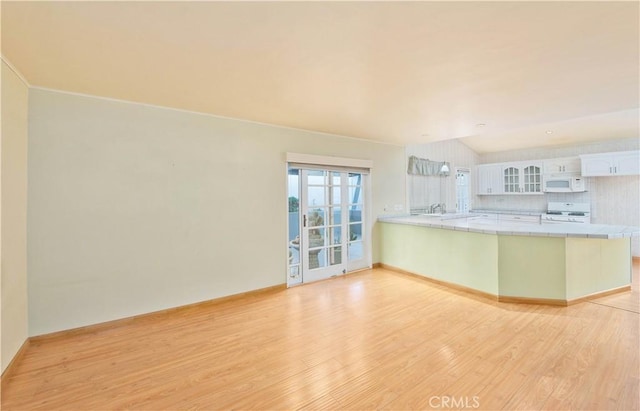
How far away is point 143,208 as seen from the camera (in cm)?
294

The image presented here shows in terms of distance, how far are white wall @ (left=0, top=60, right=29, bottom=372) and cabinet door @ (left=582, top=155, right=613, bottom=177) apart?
8225 mm

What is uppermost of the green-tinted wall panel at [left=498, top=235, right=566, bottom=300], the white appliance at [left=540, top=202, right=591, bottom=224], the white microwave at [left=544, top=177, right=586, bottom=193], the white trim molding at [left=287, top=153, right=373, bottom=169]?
the white trim molding at [left=287, top=153, right=373, bottom=169]

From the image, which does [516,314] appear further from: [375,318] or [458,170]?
[458,170]

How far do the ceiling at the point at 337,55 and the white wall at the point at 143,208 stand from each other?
35 centimetres

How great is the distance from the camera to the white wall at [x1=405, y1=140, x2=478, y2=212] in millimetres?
5645

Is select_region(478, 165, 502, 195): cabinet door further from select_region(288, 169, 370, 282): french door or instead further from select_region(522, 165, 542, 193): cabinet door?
select_region(288, 169, 370, 282): french door

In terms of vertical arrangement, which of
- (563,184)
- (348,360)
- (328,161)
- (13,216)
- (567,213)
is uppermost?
(328,161)

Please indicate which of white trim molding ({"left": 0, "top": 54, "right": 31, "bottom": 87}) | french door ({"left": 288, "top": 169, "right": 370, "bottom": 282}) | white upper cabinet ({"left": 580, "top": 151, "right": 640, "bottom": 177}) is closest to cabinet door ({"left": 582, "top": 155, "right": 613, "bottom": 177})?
white upper cabinet ({"left": 580, "top": 151, "right": 640, "bottom": 177})

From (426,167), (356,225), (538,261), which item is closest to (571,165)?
(426,167)

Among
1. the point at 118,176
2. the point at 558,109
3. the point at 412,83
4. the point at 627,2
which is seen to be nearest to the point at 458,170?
the point at 558,109

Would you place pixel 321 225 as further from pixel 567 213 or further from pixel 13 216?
pixel 567 213

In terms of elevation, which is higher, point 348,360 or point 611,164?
point 611,164

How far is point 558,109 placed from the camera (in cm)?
315

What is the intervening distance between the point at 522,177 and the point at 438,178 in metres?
2.09
